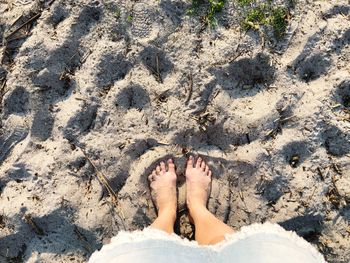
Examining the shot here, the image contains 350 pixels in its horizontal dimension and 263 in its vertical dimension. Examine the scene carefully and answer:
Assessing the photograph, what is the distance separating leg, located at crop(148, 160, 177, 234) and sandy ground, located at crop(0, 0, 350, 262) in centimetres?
7

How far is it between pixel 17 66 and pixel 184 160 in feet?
3.52

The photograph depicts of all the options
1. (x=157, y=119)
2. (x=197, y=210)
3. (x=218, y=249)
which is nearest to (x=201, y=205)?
(x=197, y=210)

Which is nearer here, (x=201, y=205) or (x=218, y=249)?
(x=218, y=249)

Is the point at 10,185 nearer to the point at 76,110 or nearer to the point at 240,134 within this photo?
the point at 76,110

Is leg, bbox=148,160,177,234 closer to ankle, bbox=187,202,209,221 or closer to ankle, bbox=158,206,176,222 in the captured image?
ankle, bbox=158,206,176,222

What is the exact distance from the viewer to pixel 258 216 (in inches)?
92.3

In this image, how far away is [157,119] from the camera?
2389 mm

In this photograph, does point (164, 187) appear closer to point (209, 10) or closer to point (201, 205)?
point (201, 205)

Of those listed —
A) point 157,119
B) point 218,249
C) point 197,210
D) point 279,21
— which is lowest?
Result: point 197,210

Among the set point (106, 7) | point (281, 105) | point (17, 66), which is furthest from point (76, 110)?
point (281, 105)

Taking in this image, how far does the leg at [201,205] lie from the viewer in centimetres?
227

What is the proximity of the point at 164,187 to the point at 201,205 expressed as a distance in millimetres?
223

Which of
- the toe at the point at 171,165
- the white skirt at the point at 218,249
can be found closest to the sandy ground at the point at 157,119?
the toe at the point at 171,165

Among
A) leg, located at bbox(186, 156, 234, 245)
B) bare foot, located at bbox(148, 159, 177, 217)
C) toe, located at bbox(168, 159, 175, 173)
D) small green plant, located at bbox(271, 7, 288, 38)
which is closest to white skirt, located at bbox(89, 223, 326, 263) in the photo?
leg, located at bbox(186, 156, 234, 245)
